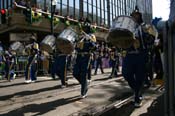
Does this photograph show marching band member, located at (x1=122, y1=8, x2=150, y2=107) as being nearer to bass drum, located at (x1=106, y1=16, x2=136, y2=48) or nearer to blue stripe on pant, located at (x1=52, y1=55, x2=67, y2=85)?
bass drum, located at (x1=106, y1=16, x2=136, y2=48)

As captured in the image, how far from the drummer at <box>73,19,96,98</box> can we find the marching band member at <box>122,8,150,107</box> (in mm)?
1624

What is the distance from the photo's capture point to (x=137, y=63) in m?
7.84

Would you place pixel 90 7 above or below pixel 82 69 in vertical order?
above

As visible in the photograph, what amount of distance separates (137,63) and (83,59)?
1.88 metres

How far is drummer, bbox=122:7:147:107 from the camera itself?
781 centimetres

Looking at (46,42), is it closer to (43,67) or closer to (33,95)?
(33,95)

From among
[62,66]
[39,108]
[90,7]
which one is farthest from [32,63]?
[90,7]

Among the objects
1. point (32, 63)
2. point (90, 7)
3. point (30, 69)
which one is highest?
point (90, 7)

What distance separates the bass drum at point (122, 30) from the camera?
6.73 meters

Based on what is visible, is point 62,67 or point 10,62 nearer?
point 62,67

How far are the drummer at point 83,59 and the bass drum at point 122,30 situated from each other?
191 centimetres

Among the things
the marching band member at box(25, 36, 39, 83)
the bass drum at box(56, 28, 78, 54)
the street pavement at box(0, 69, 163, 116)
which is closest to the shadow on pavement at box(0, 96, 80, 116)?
the street pavement at box(0, 69, 163, 116)

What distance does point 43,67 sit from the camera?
19422 mm

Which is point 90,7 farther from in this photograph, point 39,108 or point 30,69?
point 39,108
